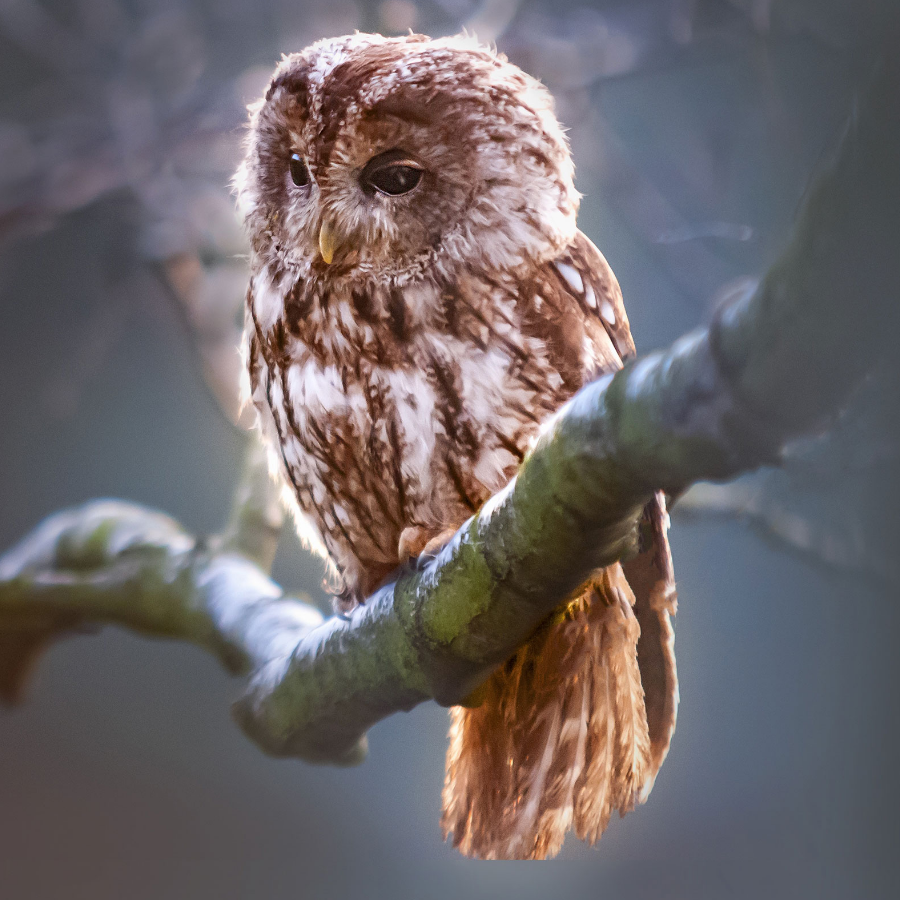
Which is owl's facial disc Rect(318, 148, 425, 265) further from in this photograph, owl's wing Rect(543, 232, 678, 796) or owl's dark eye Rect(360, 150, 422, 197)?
owl's wing Rect(543, 232, 678, 796)

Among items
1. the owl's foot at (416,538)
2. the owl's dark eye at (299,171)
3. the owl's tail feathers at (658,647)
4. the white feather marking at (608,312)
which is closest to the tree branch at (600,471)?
the owl's foot at (416,538)

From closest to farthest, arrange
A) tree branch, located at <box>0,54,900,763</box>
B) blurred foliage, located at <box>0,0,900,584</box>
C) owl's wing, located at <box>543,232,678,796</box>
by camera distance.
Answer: tree branch, located at <box>0,54,900,763</box>, blurred foliage, located at <box>0,0,900,584</box>, owl's wing, located at <box>543,232,678,796</box>

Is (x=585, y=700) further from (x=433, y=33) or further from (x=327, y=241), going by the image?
(x=433, y=33)

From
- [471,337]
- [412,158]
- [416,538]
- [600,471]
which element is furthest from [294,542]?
[600,471]

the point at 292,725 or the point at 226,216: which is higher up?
the point at 226,216

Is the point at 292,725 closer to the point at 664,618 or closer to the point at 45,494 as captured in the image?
the point at 664,618

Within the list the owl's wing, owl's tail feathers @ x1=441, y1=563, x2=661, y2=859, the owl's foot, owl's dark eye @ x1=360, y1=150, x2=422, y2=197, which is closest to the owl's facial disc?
owl's dark eye @ x1=360, y1=150, x2=422, y2=197

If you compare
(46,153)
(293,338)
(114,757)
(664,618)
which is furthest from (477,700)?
(46,153)
